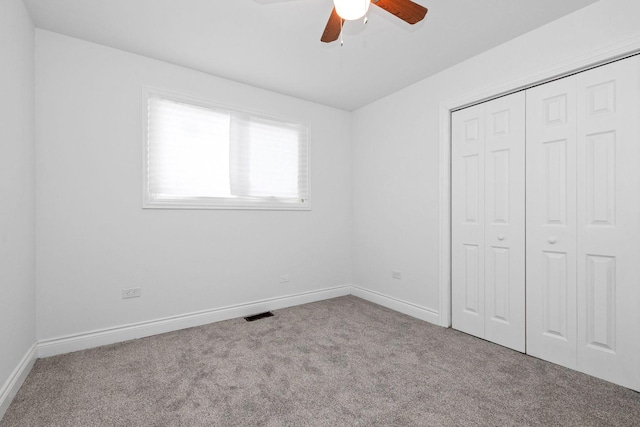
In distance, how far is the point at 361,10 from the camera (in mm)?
1459

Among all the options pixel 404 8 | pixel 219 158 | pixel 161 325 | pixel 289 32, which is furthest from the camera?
pixel 219 158

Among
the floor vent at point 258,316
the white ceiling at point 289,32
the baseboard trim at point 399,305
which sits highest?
the white ceiling at point 289,32

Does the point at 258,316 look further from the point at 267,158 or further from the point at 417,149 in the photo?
the point at 417,149

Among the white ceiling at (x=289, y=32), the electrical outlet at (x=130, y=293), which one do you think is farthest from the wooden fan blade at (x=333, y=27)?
the electrical outlet at (x=130, y=293)

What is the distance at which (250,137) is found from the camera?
338cm

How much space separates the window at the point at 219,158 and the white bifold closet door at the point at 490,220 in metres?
1.89

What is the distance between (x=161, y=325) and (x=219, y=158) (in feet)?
5.87

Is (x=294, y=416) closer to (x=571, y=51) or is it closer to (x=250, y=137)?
(x=250, y=137)

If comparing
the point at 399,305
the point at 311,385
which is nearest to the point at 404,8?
the point at 311,385

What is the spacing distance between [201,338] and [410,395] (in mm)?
1890

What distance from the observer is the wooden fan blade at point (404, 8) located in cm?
159

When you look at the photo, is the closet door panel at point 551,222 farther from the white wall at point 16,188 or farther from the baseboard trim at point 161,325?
the white wall at point 16,188

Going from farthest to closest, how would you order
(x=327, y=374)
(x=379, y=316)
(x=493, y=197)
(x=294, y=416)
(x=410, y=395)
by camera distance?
(x=379, y=316) < (x=493, y=197) < (x=327, y=374) < (x=410, y=395) < (x=294, y=416)

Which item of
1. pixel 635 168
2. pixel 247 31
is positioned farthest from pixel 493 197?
pixel 247 31
